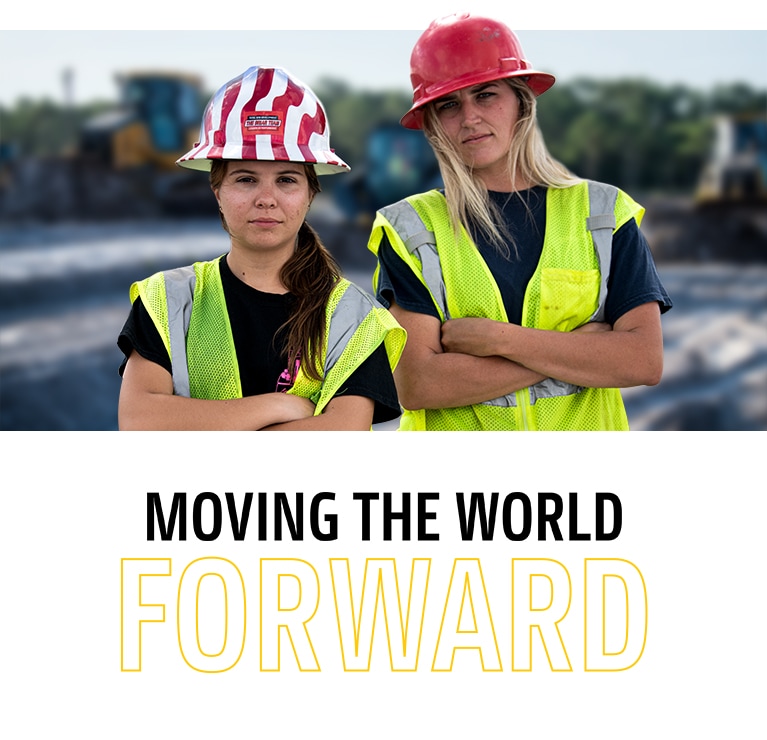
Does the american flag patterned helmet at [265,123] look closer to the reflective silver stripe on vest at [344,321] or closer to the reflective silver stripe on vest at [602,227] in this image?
the reflective silver stripe on vest at [344,321]

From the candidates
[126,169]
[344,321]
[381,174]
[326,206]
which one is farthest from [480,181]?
[126,169]

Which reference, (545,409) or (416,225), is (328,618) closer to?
(545,409)

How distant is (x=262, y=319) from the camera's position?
2408mm

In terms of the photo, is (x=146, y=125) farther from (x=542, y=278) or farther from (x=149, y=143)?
(x=542, y=278)

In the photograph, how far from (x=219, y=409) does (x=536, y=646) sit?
0.92 m

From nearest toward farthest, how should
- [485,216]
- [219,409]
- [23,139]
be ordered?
[219,409] < [485,216] < [23,139]

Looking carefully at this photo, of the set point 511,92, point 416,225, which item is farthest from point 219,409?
point 511,92

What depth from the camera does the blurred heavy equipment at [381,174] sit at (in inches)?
249

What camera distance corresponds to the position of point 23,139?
278 inches

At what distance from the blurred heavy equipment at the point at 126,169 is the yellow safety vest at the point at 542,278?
15.1 feet

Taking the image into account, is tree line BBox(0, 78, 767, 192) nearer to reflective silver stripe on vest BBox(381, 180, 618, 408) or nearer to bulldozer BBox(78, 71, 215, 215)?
bulldozer BBox(78, 71, 215, 215)

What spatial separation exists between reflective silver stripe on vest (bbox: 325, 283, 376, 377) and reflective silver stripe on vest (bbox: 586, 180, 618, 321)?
23.9 inches

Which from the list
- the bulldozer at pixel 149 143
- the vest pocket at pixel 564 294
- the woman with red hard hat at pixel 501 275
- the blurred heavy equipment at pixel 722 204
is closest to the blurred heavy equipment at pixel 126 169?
the bulldozer at pixel 149 143

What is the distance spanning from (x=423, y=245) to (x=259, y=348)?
1.70 feet
